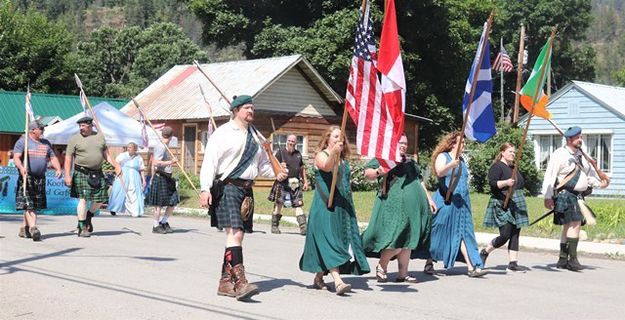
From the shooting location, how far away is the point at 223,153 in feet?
28.3

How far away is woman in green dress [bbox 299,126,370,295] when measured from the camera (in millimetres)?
8922

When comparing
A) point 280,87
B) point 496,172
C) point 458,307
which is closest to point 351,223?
point 458,307

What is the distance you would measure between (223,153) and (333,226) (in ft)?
4.52

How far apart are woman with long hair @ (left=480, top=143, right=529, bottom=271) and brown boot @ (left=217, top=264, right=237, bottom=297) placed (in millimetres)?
4210

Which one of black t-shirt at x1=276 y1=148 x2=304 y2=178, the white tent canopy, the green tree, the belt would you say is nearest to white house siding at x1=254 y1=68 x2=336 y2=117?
the white tent canopy

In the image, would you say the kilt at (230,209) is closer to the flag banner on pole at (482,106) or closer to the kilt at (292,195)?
the flag banner on pole at (482,106)

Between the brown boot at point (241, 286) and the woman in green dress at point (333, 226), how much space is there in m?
0.80

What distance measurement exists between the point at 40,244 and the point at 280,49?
30265 mm

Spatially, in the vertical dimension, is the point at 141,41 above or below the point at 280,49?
above

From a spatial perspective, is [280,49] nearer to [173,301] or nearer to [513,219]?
[513,219]

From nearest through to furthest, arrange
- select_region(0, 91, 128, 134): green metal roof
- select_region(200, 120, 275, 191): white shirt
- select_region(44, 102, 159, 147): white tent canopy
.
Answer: select_region(200, 120, 275, 191): white shirt
select_region(44, 102, 159, 147): white tent canopy
select_region(0, 91, 128, 134): green metal roof

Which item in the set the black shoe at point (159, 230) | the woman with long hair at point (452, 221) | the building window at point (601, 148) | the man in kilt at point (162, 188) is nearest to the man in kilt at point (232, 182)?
the woman with long hair at point (452, 221)

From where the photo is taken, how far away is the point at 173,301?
823cm

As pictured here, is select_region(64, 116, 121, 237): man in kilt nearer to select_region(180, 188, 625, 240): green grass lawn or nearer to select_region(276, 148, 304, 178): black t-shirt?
select_region(276, 148, 304, 178): black t-shirt
